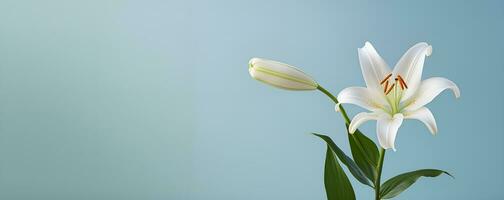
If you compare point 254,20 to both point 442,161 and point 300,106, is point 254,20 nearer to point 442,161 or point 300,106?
point 300,106

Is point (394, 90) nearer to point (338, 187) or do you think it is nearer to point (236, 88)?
point (338, 187)

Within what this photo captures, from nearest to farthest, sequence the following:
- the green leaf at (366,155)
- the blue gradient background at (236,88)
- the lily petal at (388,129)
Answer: the lily petal at (388,129) < the green leaf at (366,155) < the blue gradient background at (236,88)

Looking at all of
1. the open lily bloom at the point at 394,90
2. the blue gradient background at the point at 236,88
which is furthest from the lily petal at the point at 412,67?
the blue gradient background at the point at 236,88

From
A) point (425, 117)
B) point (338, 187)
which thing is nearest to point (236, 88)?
point (338, 187)

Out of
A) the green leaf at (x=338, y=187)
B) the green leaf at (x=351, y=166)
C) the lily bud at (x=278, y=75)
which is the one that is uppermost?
→ the lily bud at (x=278, y=75)

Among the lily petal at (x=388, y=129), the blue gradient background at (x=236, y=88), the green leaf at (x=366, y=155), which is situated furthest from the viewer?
the blue gradient background at (x=236, y=88)

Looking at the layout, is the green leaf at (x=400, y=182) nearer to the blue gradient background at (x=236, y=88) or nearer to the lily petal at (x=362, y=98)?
the lily petal at (x=362, y=98)
